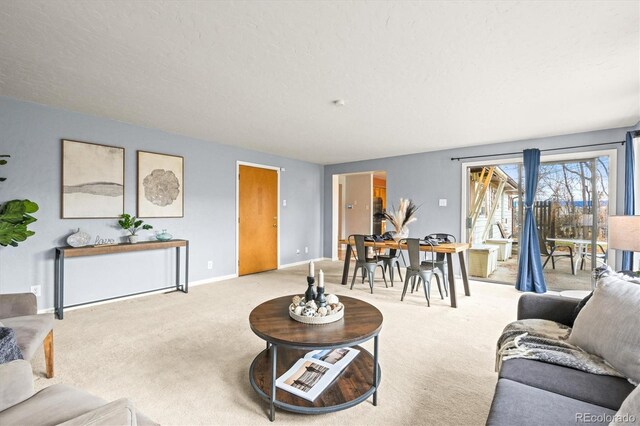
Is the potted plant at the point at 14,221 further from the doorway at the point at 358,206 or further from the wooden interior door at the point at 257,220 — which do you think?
the doorway at the point at 358,206

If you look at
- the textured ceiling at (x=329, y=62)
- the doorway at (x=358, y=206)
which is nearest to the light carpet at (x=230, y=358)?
the textured ceiling at (x=329, y=62)

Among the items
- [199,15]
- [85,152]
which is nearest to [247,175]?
[85,152]

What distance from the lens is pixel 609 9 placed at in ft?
5.58

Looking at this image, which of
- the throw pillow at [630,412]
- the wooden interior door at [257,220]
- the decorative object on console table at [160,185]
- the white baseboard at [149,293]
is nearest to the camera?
the throw pillow at [630,412]

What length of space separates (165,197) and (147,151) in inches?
25.6

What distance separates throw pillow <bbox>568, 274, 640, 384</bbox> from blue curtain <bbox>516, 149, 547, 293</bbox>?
122 inches

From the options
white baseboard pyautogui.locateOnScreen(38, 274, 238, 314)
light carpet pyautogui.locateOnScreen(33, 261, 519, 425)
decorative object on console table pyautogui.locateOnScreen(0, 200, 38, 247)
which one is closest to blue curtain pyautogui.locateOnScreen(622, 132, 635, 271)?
light carpet pyautogui.locateOnScreen(33, 261, 519, 425)

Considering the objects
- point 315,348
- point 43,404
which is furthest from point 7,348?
point 315,348

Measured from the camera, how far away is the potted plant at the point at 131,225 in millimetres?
3820

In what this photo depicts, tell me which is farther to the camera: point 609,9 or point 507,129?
point 507,129

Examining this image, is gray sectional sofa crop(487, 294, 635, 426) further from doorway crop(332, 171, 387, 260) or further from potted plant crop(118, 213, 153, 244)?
doorway crop(332, 171, 387, 260)

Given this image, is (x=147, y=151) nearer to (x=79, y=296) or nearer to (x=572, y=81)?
(x=79, y=296)

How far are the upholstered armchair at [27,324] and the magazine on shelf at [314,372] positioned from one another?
1.46 metres

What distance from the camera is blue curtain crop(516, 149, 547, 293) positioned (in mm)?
4453
